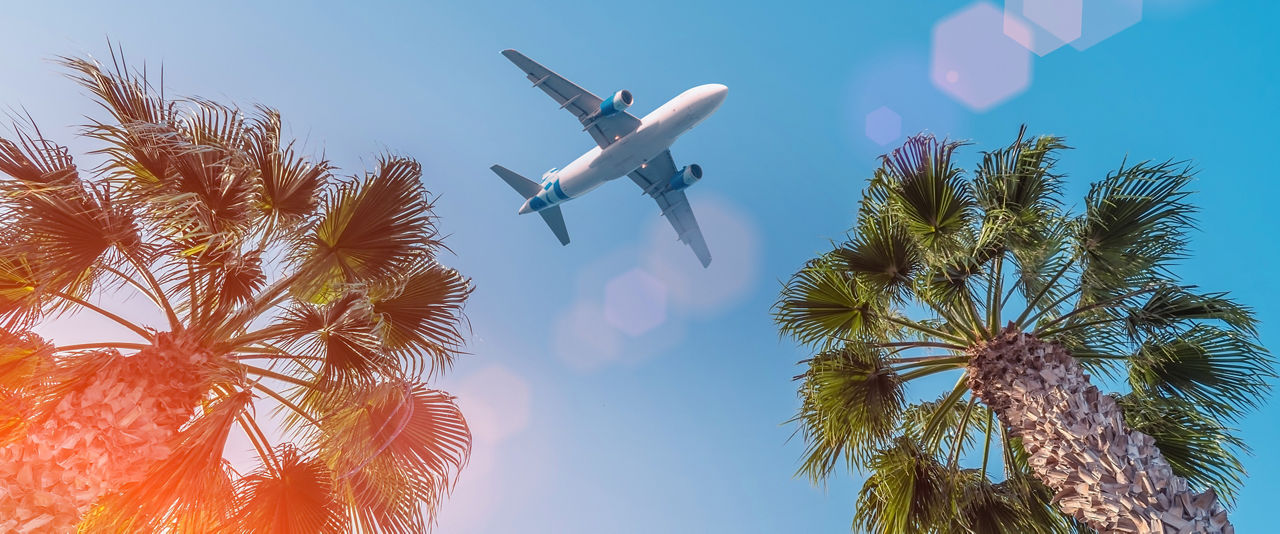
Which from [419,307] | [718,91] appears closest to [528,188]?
[718,91]

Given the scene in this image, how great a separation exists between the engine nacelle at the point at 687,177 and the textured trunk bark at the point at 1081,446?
17.0m

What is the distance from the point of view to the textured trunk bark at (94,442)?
379 cm

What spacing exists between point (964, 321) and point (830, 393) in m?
1.61

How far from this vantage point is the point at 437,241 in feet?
17.8

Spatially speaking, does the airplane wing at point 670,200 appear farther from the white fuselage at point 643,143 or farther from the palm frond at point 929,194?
the palm frond at point 929,194

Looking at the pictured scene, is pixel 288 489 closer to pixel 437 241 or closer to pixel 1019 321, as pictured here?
pixel 437 241

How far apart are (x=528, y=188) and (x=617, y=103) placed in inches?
265

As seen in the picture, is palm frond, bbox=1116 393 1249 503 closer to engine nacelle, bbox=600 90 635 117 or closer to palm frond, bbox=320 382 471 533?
palm frond, bbox=320 382 471 533

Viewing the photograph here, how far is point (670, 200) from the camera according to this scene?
79.0ft

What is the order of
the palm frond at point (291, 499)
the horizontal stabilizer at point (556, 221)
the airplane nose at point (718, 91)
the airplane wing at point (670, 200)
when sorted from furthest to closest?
the horizontal stabilizer at point (556, 221) → the airplane wing at point (670, 200) → the airplane nose at point (718, 91) → the palm frond at point (291, 499)

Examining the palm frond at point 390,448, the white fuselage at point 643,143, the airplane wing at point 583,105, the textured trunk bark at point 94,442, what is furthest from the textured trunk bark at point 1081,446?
the airplane wing at point 583,105

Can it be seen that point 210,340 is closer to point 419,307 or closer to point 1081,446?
point 419,307


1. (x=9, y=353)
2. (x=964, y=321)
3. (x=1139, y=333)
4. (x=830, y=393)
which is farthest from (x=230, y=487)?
(x=1139, y=333)

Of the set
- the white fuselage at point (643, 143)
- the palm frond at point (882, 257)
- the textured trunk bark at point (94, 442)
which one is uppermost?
the white fuselage at point (643, 143)
